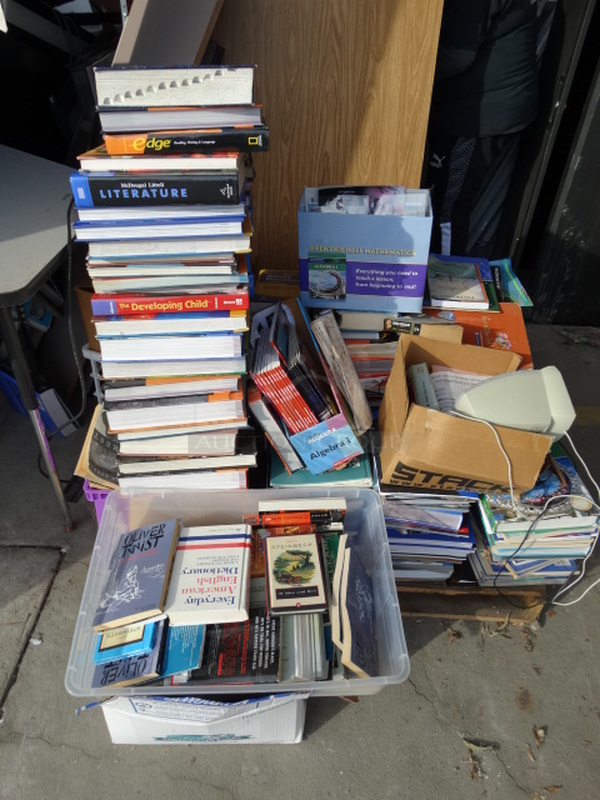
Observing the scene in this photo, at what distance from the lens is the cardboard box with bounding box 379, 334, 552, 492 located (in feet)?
4.98

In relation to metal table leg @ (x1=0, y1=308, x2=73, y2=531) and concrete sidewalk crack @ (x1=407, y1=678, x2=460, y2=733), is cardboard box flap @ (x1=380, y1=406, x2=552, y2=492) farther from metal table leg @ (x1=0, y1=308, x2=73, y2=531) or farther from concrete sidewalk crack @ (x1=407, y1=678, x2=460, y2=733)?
metal table leg @ (x1=0, y1=308, x2=73, y2=531)

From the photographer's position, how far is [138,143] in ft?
4.40

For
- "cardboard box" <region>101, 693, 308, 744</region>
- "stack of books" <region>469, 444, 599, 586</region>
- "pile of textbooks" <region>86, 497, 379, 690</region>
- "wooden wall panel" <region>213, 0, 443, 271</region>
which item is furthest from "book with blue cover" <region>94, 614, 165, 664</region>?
"wooden wall panel" <region>213, 0, 443, 271</region>

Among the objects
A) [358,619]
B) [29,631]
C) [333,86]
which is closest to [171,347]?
[358,619]

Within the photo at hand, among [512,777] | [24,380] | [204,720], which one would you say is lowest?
[512,777]

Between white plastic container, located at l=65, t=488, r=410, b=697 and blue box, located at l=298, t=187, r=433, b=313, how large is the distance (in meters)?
0.66

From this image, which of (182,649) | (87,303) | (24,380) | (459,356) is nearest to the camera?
(182,649)

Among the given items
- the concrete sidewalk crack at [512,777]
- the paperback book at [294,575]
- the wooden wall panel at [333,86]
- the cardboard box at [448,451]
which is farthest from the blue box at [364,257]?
the concrete sidewalk crack at [512,777]

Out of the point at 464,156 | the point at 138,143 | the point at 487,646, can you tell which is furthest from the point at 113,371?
the point at 464,156

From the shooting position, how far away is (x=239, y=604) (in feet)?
4.86

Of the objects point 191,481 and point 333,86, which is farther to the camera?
point 333,86

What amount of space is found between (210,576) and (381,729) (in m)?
0.64

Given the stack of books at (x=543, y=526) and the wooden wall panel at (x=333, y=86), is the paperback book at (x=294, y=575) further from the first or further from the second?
the wooden wall panel at (x=333, y=86)

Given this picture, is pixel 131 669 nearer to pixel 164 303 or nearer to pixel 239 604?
pixel 239 604
